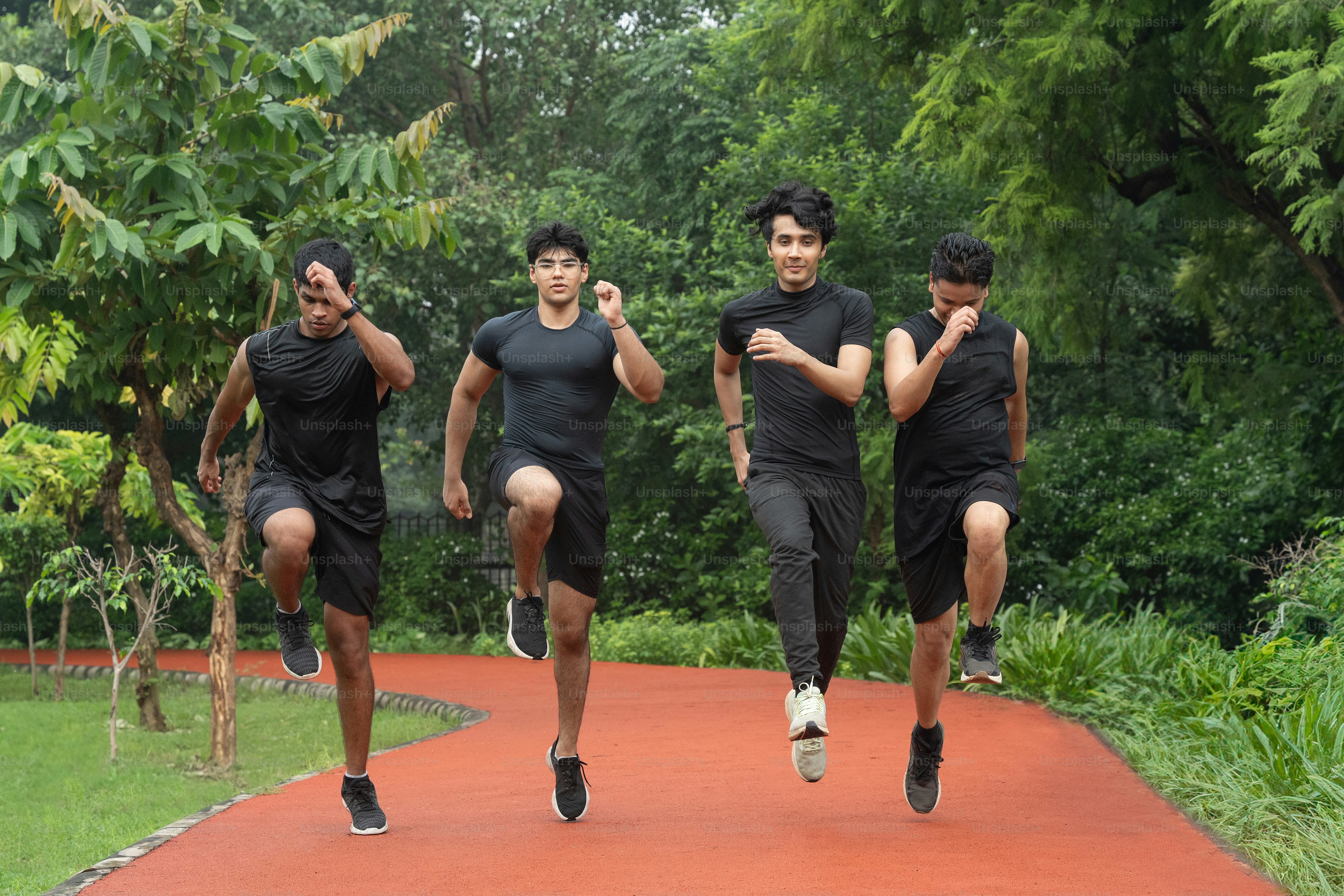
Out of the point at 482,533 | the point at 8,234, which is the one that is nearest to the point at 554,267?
the point at 8,234

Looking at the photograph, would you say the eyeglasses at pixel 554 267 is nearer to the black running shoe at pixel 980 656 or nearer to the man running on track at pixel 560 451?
the man running on track at pixel 560 451

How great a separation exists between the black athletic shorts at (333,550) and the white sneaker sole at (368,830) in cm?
90

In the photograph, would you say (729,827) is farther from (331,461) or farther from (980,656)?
(331,461)

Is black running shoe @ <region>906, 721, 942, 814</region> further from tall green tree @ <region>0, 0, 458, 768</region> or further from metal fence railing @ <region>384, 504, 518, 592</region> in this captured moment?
metal fence railing @ <region>384, 504, 518, 592</region>

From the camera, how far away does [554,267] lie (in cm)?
562

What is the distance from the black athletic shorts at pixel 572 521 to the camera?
5539mm

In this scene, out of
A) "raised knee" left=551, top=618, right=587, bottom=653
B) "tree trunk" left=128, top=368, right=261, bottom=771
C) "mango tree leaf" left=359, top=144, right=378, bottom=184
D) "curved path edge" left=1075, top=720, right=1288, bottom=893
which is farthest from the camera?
"tree trunk" left=128, top=368, right=261, bottom=771

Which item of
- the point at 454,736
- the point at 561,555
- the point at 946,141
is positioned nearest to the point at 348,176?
the point at 561,555

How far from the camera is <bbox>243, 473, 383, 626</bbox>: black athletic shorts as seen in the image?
5.37m

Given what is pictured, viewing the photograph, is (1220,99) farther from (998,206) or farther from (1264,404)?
(1264,404)

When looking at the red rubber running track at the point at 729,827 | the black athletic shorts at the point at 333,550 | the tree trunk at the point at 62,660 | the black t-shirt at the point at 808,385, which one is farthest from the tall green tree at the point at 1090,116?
the tree trunk at the point at 62,660

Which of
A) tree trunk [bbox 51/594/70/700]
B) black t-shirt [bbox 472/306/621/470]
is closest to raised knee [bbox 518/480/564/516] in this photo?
black t-shirt [bbox 472/306/621/470]

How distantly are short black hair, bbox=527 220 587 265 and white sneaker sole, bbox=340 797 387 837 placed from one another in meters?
2.57

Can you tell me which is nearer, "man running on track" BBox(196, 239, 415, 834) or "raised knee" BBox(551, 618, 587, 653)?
"man running on track" BBox(196, 239, 415, 834)
